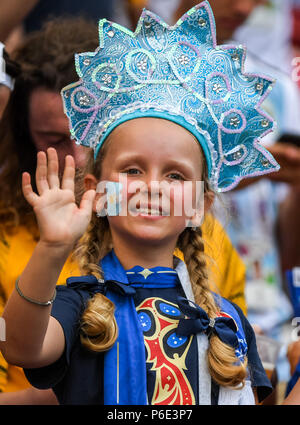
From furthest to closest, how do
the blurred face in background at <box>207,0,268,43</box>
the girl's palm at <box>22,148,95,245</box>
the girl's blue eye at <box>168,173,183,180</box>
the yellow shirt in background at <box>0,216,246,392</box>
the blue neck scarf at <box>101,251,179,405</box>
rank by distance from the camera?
the blurred face in background at <box>207,0,268,43</box>
the yellow shirt in background at <box>0,216,246,392</box>
the girl's blue eye at <box>168,173,183,180</box>
the blue neck scarf at <box>101,251,179,405</box>
the girl's palm at <box>22,148,95,245</box>

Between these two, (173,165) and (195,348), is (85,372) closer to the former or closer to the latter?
(195,348)

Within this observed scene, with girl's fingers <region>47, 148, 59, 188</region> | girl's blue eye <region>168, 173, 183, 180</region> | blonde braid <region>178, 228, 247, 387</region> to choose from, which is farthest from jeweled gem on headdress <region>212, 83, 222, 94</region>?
girl's fingers <region>47, 148, 59, 188</region>

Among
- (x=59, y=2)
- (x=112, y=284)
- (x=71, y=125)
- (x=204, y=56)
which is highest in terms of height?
(x=59, y=2)

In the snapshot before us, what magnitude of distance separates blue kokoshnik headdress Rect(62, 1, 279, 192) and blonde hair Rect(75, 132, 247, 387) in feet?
0.34

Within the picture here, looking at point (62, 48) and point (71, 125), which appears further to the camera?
point (62, 48)

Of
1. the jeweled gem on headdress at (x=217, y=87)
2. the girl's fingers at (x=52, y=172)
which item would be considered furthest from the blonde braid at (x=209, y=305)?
the girl's fingers at (x=52, y=172)

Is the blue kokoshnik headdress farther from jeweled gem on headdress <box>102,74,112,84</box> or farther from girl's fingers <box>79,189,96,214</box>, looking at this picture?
girl's fingers <box>79,189,96,214</box>

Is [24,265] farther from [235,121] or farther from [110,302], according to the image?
[235,121]

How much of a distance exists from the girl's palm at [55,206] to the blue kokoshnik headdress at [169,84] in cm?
27

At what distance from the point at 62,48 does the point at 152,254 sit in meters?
0.92

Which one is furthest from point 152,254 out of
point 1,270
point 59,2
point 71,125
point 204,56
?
point 59,2

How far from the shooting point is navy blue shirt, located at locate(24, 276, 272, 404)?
1350 mm
